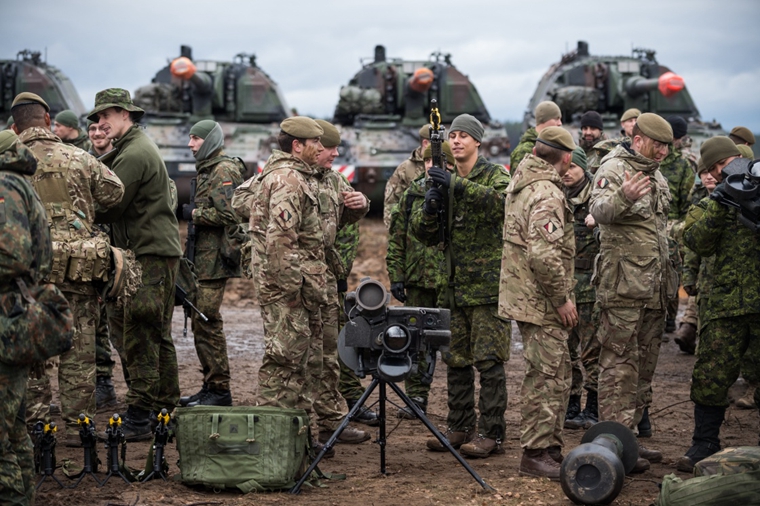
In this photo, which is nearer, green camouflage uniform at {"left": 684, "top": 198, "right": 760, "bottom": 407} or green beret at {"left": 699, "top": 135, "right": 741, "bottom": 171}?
green camouflage uniform at {"left": 684, "top": 198, "right": 760, "bottom": 407}

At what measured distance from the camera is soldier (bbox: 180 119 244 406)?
7.73 m

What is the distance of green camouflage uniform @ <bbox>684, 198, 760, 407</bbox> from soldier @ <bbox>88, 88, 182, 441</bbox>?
3.61 m

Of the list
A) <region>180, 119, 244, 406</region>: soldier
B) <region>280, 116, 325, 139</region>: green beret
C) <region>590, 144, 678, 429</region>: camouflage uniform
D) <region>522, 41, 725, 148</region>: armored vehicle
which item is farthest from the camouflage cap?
<region>522, 41, 725, 148</region>: armored vehicle

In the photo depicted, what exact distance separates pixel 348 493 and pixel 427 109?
49.3 feet

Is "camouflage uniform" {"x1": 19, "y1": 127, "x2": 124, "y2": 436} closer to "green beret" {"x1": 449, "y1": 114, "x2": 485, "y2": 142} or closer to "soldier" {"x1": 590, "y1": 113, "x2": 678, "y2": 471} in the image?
"green beret" {"x1": 449, "y1": 114, "x2": 485, "y2": 142}

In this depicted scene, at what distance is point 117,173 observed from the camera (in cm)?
661

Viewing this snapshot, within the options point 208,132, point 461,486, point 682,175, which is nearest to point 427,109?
point 682,175

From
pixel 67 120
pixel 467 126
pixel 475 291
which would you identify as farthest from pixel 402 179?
pixel 67 120

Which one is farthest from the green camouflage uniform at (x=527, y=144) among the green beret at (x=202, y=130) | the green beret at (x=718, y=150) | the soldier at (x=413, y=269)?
the green beret at (x=202, y=130)

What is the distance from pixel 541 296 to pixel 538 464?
987 millimetres

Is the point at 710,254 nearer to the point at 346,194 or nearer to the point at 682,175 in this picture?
the point at 346,194

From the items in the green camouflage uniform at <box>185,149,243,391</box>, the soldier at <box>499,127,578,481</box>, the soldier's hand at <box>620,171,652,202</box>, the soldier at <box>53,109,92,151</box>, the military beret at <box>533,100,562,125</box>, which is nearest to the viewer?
the soldier at <box>499,127,578,481</box>

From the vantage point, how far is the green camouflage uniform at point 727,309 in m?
5.98

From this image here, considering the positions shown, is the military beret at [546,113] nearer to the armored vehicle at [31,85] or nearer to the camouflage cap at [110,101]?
the camouflage cap at [110,101]
